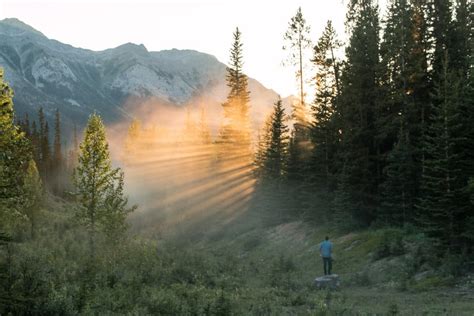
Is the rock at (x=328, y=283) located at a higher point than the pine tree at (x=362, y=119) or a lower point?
lower

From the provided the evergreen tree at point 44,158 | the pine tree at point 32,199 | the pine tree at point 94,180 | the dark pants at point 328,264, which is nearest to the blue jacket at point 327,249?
the dark pants at point 328,264

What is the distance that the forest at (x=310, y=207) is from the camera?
649 inches

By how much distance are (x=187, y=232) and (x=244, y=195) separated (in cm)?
899

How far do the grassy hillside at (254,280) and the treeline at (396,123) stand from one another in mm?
2556

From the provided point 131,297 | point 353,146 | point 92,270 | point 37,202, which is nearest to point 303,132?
point 353,146

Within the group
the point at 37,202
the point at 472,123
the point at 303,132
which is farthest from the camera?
the point at 303,132

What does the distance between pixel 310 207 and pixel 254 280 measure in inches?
701

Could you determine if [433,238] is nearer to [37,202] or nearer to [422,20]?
[422,20]

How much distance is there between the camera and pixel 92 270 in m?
21.6

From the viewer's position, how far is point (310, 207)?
42188 millimetres

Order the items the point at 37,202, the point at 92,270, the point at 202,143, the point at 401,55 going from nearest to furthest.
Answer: the point at 92,270 < the point at 401,55 < the point at 37,202 < the point at 202,143

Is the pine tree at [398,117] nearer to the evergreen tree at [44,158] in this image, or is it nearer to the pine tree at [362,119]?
the pine tree at [362,119]

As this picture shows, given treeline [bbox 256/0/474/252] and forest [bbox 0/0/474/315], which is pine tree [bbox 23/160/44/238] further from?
treeline [bbox 256/0/474/252]

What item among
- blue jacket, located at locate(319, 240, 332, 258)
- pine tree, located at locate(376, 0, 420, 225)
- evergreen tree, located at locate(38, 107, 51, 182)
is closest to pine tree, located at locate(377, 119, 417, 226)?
pine tree, located at locate(376, 0, 420, 225)
